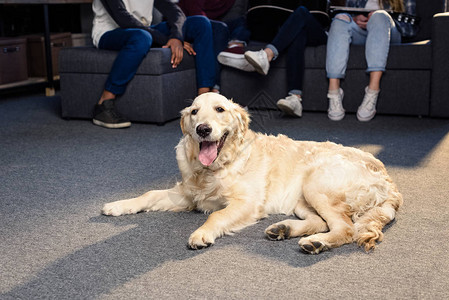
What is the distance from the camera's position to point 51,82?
531 centimetres

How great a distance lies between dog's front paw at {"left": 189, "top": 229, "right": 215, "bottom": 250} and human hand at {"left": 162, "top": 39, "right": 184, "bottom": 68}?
2.31 m

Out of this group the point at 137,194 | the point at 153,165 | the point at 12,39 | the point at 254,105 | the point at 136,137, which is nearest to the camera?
the point at 137,194

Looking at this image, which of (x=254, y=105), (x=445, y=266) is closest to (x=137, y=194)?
(x=445, y=266)

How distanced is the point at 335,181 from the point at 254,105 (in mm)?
2615

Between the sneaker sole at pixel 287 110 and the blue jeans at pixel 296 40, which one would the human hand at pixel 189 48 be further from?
A: the sneaker sole at pixel 287 110

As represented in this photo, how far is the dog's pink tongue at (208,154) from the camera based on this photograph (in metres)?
1.93

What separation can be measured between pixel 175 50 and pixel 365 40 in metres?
1.50

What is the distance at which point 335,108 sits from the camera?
13.2ft

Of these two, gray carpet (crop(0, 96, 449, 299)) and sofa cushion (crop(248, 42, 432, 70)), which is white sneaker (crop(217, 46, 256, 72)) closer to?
sofa cushion (crop(248, 42, 432, 70))

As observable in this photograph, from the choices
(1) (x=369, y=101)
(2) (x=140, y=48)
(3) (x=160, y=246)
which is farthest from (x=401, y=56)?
(3) (x=160, y=246)

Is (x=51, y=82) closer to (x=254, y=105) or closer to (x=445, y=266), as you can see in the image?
(x=254, y=105)

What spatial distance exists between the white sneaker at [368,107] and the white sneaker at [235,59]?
0.89 meters

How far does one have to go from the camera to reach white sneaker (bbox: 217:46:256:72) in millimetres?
4082

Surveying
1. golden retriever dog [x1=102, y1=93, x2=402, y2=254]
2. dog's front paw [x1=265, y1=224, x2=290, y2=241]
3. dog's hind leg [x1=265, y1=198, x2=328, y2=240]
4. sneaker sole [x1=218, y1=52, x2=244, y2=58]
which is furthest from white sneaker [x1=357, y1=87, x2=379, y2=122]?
dog's front paw [x1=265, y1=224, x2=290, y2=241]
